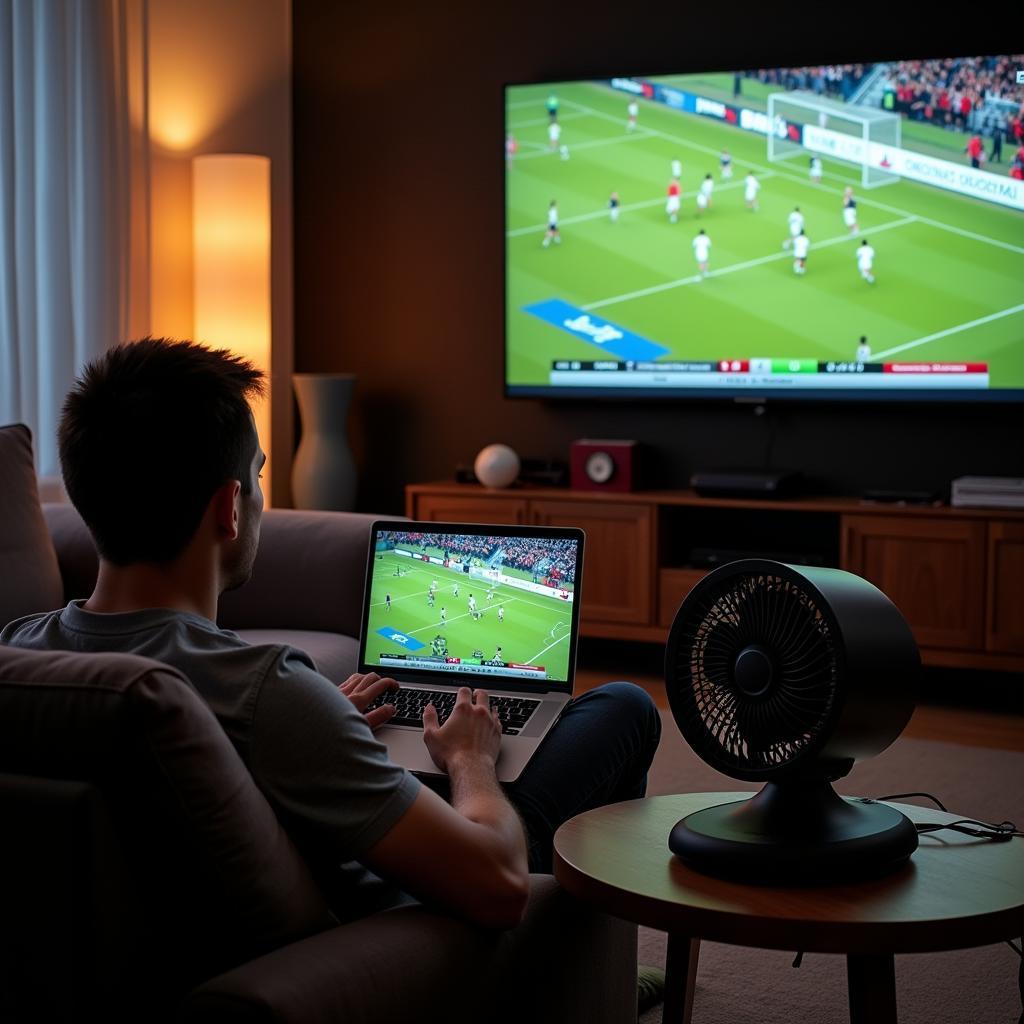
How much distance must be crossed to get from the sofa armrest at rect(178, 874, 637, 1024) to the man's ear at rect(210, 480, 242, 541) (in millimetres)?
416

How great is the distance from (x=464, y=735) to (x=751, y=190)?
3.54m

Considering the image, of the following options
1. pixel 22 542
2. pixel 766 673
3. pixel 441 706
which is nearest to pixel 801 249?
pixel 22 542

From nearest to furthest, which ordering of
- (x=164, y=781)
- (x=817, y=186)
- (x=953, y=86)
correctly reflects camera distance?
(x=164, y=781) → (x=953, y=86) → (x=817, y=186)

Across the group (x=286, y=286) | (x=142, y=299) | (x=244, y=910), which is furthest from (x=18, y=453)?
(x=286, y=286)

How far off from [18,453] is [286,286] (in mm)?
2612

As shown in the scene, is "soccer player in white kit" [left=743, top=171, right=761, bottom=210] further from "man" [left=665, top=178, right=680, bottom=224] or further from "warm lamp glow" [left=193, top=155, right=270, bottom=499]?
"warm lamp glow" [left=193, top=155, right=270, bottom=499]

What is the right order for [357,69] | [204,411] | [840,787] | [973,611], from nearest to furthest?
[204,411] → [840,787] → [973,611] → [357,69]

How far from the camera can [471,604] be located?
6.93 feet

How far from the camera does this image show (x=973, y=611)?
4223 millimetres

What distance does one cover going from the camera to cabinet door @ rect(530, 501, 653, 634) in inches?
184

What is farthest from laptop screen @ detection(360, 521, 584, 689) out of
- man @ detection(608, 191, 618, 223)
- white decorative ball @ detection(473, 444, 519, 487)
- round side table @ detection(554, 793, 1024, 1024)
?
man @ detection(608, 191, 618, 223)

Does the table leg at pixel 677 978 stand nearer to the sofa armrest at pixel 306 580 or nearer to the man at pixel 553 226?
the sofa armrest at pixel 306 580

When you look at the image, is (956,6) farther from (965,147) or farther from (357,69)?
(357,69)

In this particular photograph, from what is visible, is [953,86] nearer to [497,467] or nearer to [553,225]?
[553,225]
